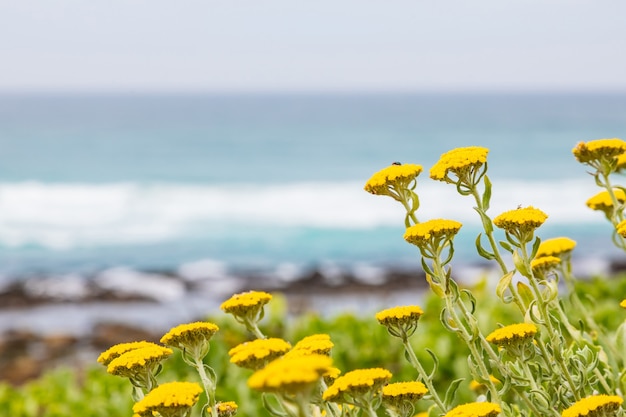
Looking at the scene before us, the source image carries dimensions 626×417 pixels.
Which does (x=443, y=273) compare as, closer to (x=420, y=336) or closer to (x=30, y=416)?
(x=420, y=336)

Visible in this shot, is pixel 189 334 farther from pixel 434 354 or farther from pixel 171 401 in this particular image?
pixel 434 354

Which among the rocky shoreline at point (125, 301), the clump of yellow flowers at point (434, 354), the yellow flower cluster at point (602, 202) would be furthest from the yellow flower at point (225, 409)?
the rocky shoreline at point (125, 301)

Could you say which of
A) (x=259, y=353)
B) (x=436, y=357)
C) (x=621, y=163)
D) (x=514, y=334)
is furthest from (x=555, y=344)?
(x=621, y=163)

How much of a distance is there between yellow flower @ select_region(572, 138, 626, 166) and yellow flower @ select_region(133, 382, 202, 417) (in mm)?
1580

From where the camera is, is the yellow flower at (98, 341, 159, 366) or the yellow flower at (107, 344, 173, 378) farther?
the yellow flower at (98, 341, 159, 366)

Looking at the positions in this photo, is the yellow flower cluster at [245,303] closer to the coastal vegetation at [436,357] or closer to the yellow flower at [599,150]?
the coastal vegetation at [436,357]

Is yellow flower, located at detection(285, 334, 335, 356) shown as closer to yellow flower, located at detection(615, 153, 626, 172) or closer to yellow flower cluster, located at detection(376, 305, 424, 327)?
yellow flower cluster, located at detection(376, 305, 424, 327)

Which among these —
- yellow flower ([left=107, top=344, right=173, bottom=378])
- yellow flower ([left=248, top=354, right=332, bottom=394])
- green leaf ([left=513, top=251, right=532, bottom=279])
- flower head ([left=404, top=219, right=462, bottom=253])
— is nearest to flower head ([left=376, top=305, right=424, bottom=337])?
flower head ([left=404, top=219, right=462, bottom=253])

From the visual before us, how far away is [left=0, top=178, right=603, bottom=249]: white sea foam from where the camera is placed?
26.5 metres

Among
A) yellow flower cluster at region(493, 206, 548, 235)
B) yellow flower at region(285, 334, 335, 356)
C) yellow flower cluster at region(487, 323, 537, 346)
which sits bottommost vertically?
yellow flower cluster at region(487, 323, 537, 346)

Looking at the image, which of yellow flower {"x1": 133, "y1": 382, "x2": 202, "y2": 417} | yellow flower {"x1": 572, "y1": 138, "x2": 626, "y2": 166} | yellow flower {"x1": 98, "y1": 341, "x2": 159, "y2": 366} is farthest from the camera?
yellow flower {"x1": 572, "y1": 138, "x2": 626, "y2": 166}

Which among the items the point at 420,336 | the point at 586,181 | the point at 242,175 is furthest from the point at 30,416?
the point at 242,175

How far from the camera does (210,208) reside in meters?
31.1

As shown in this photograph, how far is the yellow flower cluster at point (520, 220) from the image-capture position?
2420 millimetres
